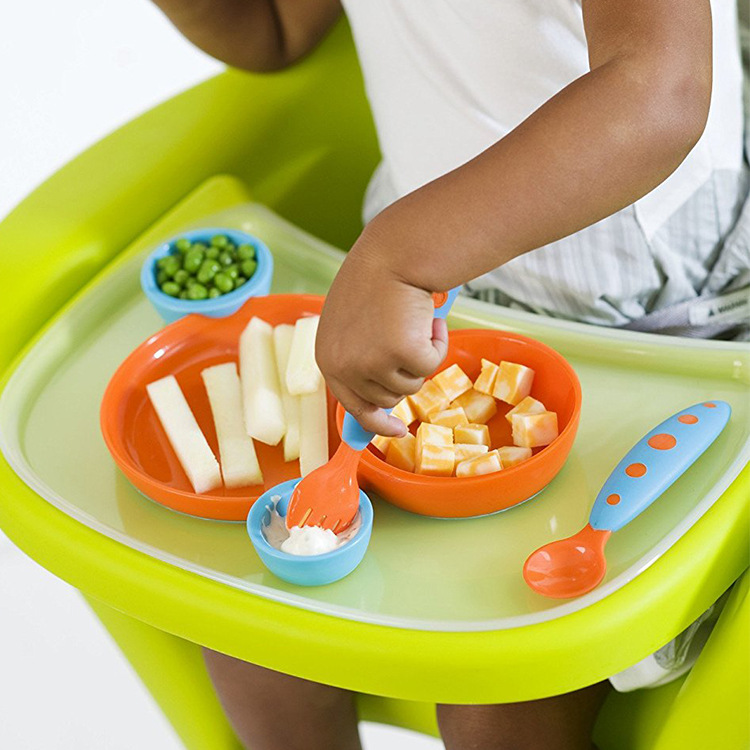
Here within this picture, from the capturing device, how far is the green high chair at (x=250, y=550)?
0.64 metres

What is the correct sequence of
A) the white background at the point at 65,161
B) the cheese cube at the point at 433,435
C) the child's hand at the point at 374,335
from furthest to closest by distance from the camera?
the white background at the point at 65,161 < the cheese cube at the point at 433,435 < the child's hand at the point at 374,335

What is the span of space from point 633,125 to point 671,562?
242mm

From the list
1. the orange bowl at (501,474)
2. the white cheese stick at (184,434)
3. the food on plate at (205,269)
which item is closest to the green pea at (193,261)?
the food on plate at (205,269)

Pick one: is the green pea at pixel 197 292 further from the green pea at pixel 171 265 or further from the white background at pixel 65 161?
the white background at pixel 65 161

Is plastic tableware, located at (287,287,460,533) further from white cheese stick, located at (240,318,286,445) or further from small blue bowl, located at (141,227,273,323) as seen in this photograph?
small blue bowl, located at (141,227,273,323)

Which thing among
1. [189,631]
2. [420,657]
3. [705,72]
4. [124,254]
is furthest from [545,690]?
[124,254]

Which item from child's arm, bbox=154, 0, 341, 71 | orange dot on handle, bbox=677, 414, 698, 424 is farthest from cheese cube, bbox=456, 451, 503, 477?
child's arm, bbox=154, 0, 341, 71

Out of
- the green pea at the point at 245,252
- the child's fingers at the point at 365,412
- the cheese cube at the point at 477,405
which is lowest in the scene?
the cheese cube at the point at 477,405

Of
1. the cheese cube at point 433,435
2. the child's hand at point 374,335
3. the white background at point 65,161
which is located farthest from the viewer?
the white background at point 65,161

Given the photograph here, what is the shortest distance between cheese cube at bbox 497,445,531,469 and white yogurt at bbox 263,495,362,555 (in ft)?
0.32

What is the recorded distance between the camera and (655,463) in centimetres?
70

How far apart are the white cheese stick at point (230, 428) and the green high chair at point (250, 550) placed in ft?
0.13

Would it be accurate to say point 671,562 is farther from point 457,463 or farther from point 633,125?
point 633,125

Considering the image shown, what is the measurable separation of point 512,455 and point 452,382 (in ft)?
0.25
